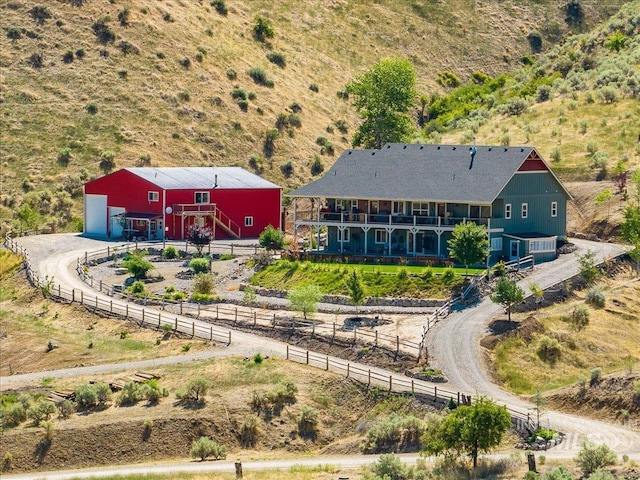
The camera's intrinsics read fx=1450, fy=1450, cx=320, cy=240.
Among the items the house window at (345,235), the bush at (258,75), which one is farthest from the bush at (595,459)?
the bush at (258,75)

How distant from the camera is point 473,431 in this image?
55500mm

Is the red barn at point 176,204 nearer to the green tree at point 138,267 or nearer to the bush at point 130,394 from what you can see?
the green tree at point 138,267

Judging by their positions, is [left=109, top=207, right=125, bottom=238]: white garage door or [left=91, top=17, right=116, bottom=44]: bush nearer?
[left=109, top=207, right=125, bottom=238]: white garage door

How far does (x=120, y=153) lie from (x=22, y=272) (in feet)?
110

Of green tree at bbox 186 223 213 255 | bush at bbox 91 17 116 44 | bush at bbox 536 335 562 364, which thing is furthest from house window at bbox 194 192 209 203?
bush at bbox 536 335 562 364

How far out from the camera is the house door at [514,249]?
289 feet

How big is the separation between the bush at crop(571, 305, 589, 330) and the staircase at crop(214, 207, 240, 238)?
38.7 m

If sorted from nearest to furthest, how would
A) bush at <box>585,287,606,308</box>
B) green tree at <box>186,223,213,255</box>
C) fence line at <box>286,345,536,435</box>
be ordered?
fence line at <box>286,345,536,435</box>, bush at <box>585,287,606,308</box>, green tree at <box>186,223,213,255</box>

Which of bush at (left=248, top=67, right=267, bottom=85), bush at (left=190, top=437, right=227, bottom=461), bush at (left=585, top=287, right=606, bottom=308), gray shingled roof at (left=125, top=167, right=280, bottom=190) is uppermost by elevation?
bush at (left=248, top=67, right=267, bottom=85)

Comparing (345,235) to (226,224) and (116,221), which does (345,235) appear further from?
(116,221)

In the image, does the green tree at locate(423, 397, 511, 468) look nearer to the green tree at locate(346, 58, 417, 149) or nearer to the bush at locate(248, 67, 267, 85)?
the green tree at locate(346, 58, 417, 149)

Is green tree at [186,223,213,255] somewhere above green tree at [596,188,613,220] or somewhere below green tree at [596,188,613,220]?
below

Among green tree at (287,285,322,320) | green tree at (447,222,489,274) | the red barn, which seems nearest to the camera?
green tree at (287,285,322,320)

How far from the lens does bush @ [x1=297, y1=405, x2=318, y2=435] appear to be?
63.1m
